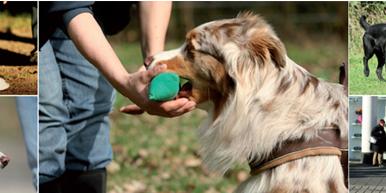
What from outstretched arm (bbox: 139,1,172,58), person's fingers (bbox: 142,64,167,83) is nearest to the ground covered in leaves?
outstretched arm (bbox: 139,1,172,58)

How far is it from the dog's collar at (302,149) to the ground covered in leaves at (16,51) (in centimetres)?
137

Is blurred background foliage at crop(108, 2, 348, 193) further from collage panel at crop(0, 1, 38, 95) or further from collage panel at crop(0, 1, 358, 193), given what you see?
collage panel at crop(0, 1, 38, 95)

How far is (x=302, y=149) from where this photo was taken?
8.76 feet

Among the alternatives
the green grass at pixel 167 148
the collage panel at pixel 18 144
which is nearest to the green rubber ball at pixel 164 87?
the collage panel at pixel 18 144

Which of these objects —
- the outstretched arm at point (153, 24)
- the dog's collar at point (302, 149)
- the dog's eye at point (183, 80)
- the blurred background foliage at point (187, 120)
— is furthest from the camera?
the blurred background foliage at point (187, 120)

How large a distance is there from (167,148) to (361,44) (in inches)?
85.4

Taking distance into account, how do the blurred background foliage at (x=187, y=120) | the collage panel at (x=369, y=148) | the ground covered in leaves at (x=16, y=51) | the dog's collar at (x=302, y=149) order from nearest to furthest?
1. the dog's collar at (x=302, y=149)
2. the collage panel at (x=369, y=148)
3. the ground covered in leaves at (x=16, y=51)
4. the blurred background foliage at (x=187, y=120)

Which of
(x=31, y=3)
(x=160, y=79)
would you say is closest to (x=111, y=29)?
(x=31, y=3)

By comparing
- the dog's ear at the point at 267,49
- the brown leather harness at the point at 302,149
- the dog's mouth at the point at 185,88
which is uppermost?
the dog's ear at the point at 267,49

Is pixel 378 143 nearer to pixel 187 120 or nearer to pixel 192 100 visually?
pixel 192 100

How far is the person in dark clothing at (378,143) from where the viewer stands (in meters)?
3.55

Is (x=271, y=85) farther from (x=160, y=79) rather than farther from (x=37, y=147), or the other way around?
(x=37, y=147)

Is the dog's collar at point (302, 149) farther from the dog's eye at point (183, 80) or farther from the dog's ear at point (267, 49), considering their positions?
the dog's eye at point (183, 80)

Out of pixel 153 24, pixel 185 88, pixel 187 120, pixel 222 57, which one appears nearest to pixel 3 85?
pixel 153 24
